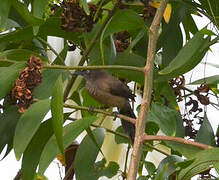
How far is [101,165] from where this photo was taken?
1.33 metres

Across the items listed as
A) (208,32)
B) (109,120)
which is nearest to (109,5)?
(208,32)

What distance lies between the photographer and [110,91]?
1413mm

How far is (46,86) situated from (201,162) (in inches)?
16.3

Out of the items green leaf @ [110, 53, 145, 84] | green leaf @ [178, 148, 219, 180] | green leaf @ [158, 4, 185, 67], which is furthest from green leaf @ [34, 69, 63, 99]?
green leaf @ [178, 148, 219, 180]

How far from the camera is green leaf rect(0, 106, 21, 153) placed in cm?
111

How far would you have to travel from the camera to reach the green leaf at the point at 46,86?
3.62 ft

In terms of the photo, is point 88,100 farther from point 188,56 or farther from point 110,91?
point 188,56

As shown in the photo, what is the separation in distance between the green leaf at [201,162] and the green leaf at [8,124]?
0.41 m

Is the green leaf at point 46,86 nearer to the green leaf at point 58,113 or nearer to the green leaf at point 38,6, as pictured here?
the green leaf at point 38,6

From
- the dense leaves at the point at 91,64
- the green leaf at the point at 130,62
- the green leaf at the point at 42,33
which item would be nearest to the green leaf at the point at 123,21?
the dense leaves at the point at 91,64

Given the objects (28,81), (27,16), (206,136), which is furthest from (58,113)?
(206,136)

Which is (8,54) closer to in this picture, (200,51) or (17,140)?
(17,140)

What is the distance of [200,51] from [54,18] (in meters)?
0.33

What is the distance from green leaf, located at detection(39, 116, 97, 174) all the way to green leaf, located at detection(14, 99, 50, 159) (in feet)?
0.16
